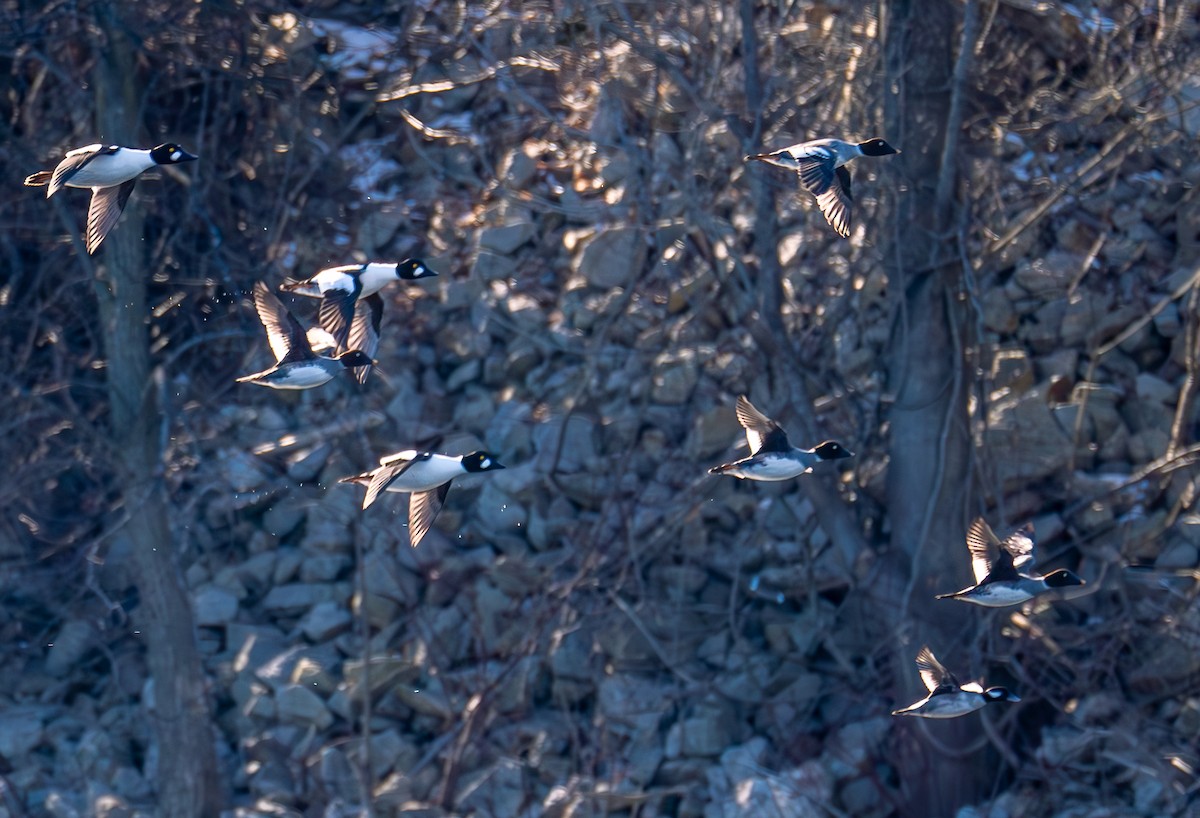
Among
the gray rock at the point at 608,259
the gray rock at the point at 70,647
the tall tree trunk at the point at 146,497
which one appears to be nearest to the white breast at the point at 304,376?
the tall tree trunk at the point at 146,497

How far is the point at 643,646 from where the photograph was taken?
8164mm

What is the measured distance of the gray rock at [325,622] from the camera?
8.69m

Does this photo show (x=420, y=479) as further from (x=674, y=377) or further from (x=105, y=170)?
(x=674, y=377)

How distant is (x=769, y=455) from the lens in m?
5.16

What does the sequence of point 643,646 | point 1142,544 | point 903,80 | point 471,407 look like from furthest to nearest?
point 471,407 < point 643,646 < point 1142,544 < point 903,80

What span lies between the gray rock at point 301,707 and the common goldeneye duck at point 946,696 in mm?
4019

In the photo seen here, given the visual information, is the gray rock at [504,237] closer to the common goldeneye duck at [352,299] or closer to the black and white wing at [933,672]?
the common goldeneye duck at [352,299]

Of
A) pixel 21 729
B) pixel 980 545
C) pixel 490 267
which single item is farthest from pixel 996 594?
pixel 21 729

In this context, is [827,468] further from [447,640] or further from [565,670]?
[447,640]

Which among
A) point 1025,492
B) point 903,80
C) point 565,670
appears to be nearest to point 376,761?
point 565,670

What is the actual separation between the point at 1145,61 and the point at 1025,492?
223 centimetres

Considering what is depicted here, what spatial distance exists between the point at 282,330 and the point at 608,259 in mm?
4461

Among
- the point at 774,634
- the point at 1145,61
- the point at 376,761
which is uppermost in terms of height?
the point at 1145,61

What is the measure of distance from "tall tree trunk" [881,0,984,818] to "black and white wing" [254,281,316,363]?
10.4 ft
